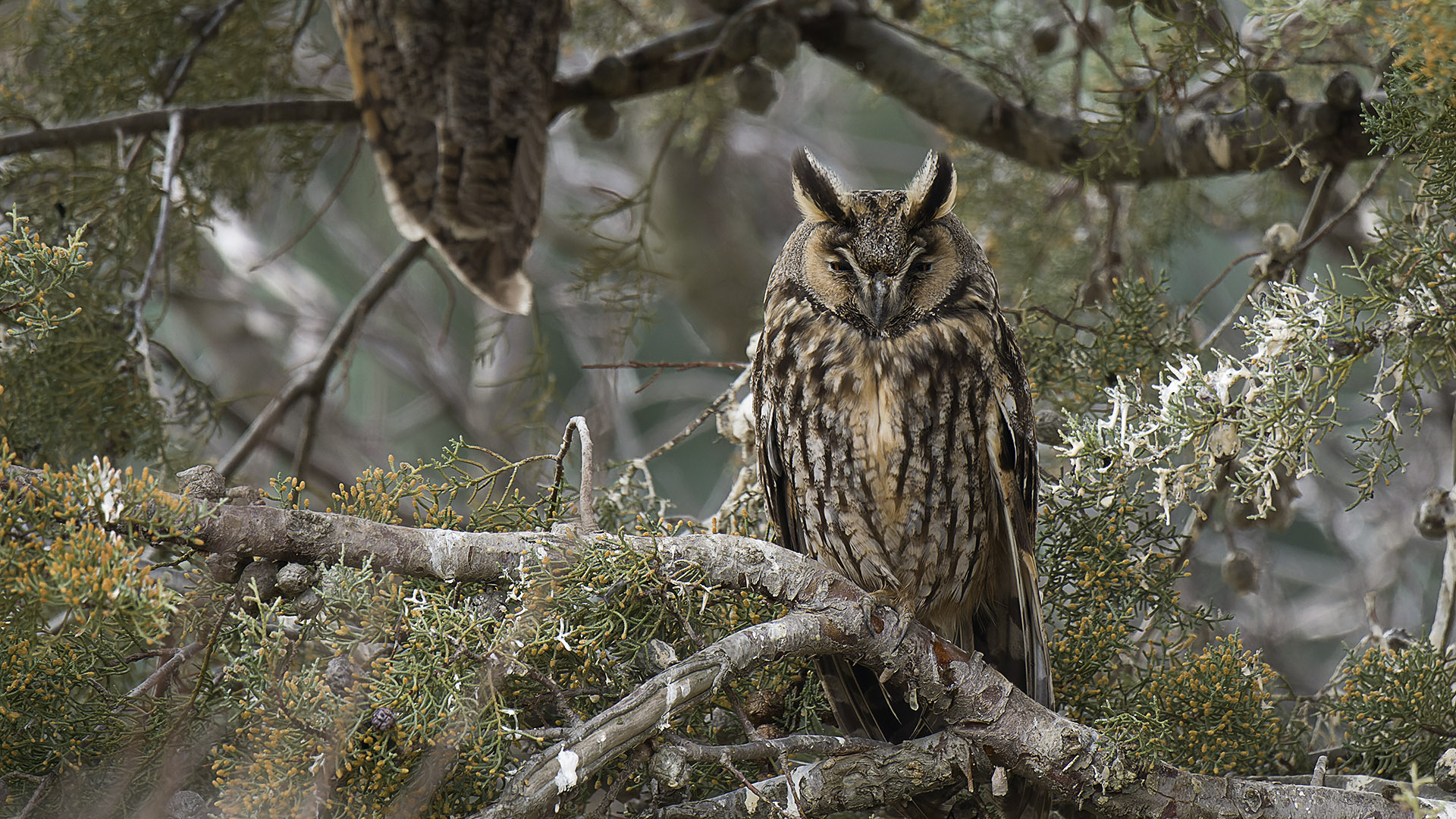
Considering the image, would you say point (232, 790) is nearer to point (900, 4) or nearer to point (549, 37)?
point (549, 37)

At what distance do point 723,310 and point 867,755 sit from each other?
9.72ft

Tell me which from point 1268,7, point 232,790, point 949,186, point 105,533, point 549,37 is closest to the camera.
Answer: point 105,533

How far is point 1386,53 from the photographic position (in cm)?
173

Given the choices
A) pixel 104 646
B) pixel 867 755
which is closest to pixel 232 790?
pixel 104 646

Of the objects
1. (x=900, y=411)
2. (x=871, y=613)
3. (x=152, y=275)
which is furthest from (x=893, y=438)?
(x=152, y=275)

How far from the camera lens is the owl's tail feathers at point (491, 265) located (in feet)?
7.79

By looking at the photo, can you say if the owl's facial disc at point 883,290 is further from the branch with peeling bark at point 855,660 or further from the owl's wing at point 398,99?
the owl's wing at point 398,99

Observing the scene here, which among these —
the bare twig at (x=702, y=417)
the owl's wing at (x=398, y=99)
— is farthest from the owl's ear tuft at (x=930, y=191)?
the owl's wing at (x=398, y=99)

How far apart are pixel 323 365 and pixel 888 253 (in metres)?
1.58

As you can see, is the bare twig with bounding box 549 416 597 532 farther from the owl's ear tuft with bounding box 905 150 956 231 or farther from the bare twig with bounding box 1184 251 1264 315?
the bare twig with bounding box 1184 251 1264 315

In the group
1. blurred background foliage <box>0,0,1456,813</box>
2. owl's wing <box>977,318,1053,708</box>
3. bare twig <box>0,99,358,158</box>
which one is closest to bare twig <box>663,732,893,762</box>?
blurred background foliage <box>0,0,1456,813</box>

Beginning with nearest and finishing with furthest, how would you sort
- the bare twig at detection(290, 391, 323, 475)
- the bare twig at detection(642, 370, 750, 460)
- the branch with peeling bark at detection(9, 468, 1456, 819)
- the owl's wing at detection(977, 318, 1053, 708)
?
the branch with peeling bark at detection(9, 468, 1456, 819)
the owl's wing at detection(977, 318, 1053, 708)
the bare twig at detection(642, 370, 750, 460)
the bare twig at detection(290, 391, 323, 475)

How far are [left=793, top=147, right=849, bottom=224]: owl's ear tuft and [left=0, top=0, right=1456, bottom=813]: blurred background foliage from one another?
0.43 m

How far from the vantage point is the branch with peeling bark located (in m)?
1.17
